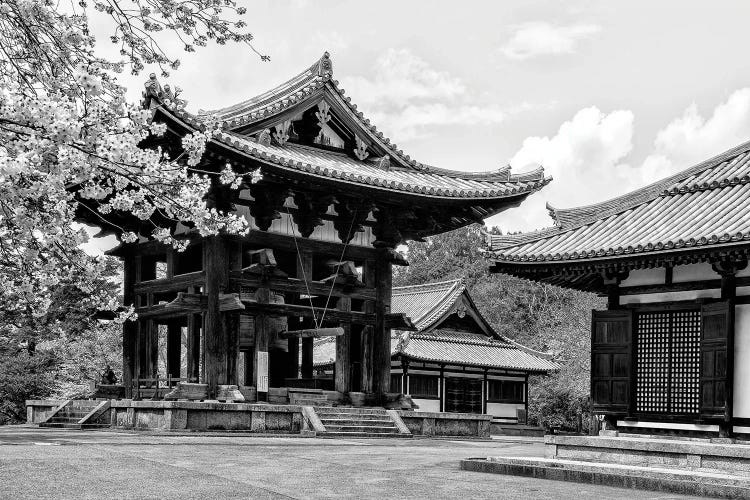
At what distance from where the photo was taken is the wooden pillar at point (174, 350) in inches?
1080

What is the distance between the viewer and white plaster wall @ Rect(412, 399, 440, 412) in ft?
135

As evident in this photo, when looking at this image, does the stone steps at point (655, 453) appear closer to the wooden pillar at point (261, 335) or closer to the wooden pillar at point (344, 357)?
the wooden pillar at point (261, 335)

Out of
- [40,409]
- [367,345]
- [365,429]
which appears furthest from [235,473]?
[40,409]

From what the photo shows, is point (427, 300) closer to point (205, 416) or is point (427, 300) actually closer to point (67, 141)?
point (205, 416)

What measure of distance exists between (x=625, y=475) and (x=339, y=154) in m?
16.2

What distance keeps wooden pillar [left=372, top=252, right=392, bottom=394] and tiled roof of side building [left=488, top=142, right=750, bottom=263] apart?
326 inches

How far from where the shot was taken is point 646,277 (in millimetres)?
17031

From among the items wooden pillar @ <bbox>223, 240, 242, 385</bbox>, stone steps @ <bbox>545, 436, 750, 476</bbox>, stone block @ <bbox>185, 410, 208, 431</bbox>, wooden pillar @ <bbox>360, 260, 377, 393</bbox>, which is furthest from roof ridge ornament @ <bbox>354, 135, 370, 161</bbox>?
stone steps @ <bbox>545, 436, 750, 476</bbox>

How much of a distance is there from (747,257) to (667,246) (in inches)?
48.1

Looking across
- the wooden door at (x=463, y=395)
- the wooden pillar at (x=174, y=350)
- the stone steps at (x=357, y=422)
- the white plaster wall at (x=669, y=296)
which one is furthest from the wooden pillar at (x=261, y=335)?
the wooden door at (x=463, y=395)

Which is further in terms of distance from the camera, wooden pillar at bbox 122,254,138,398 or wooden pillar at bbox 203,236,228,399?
wooden pillar at bbox 122,254,138,398

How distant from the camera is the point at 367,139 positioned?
2764cm

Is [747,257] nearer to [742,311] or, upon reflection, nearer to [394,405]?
[742,311]

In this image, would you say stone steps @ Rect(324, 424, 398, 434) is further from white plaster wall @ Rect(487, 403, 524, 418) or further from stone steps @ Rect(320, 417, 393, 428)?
white plaster wall @ Rect(487, 403, 524, 418)
